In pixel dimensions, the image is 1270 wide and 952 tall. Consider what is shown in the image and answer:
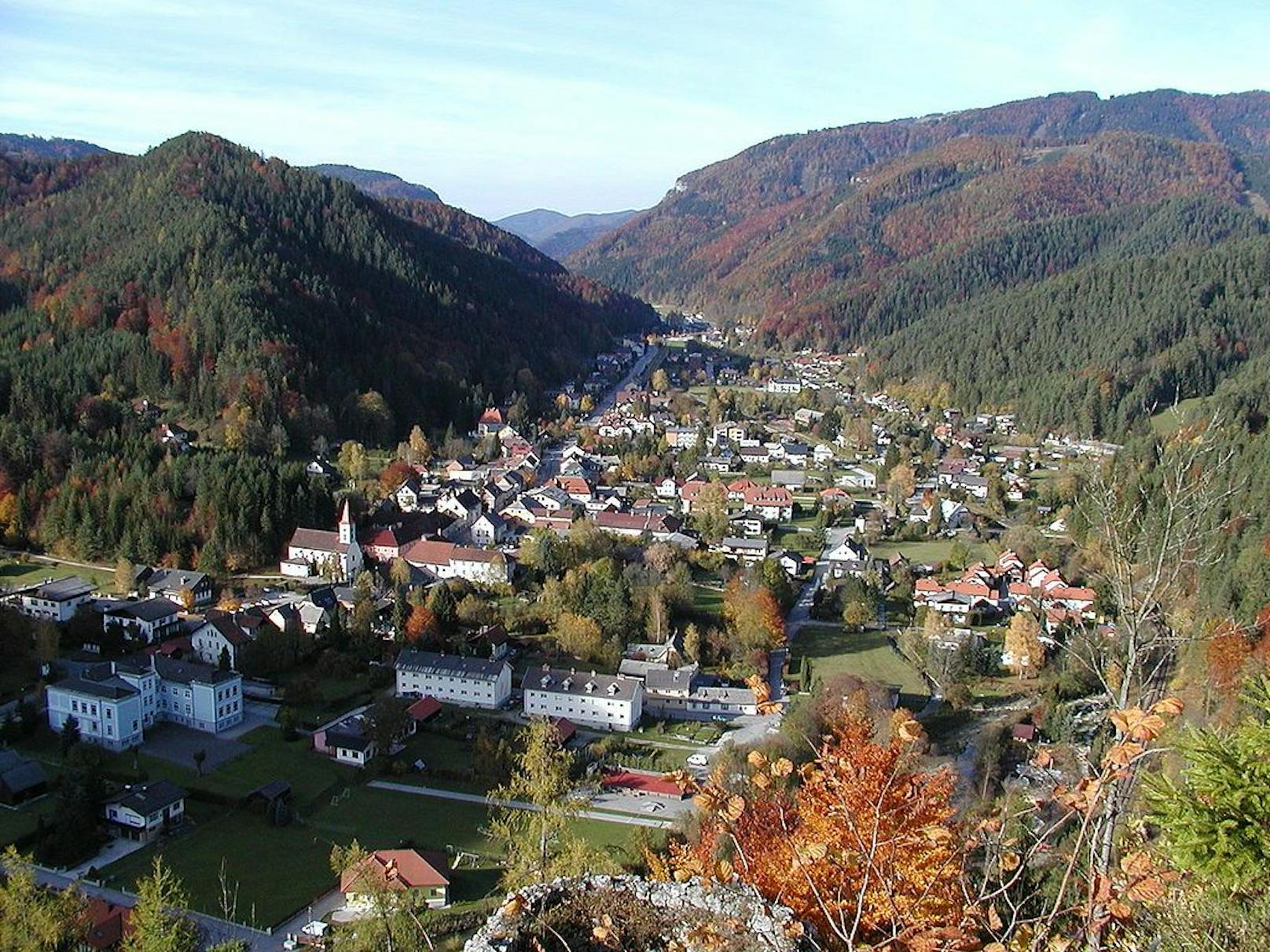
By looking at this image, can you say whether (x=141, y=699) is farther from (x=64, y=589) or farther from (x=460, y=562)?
(x=460, y=562)

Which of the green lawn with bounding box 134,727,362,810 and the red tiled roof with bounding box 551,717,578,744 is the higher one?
Answer: the red tiled roof with bounding box 551,717,578,744

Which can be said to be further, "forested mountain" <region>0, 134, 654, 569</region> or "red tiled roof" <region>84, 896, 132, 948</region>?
"forested mountain" <region>0, 134, 654, 569</region>

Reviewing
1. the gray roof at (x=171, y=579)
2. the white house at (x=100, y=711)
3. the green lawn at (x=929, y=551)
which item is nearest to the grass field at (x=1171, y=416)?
the green lawn at (x=929, y=551)

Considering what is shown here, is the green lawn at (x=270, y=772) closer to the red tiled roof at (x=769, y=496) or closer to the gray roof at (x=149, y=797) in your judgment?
the gray roof at (x=149, y=797)

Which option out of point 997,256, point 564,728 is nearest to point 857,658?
point 564,728

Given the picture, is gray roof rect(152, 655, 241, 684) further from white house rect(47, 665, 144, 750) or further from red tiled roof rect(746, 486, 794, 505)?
red tiled roof rect(746, 486, 794, 505)

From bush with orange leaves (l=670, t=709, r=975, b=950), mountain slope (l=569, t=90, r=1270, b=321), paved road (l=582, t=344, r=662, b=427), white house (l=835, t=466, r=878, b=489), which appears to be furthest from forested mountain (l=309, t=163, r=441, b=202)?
bush with orange leaves (l=670, t=709, r=975, b=950)

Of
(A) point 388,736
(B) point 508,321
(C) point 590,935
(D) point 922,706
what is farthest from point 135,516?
(B) point 508,321
